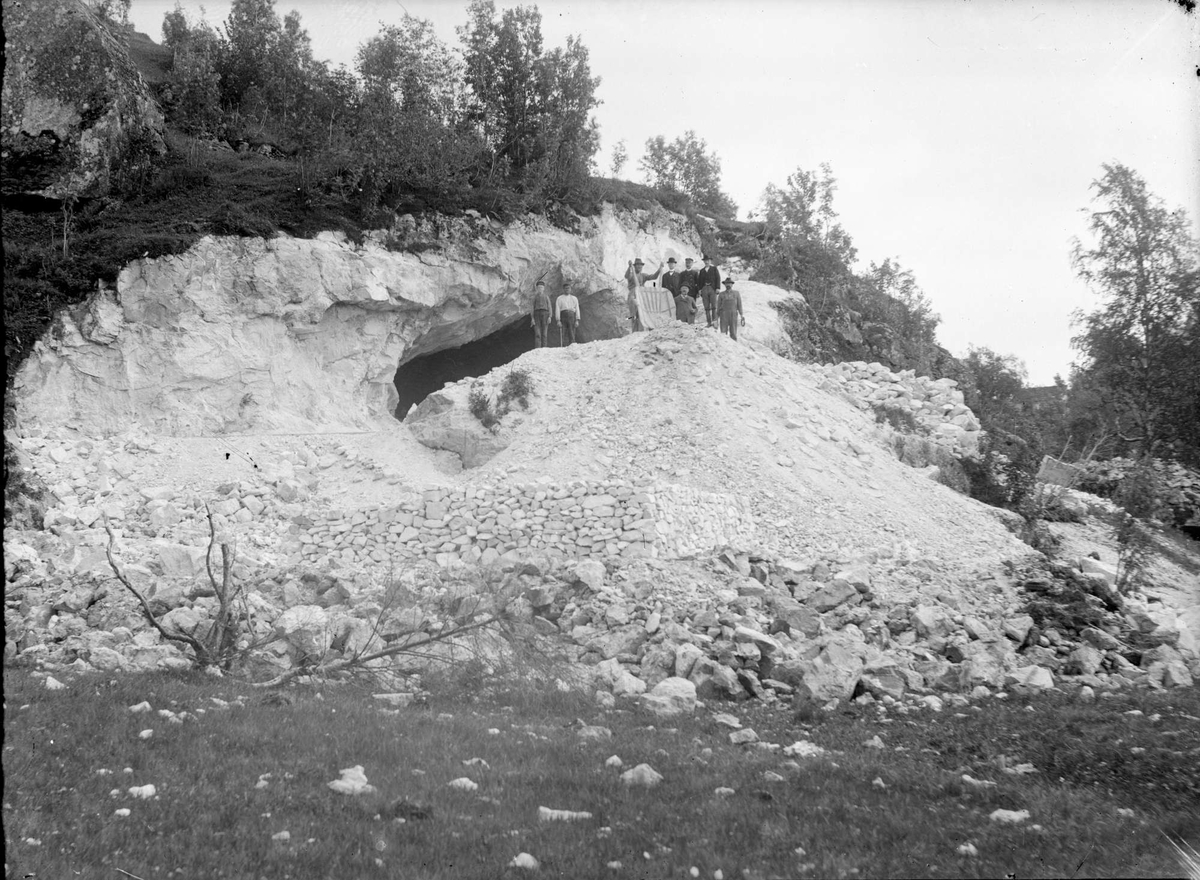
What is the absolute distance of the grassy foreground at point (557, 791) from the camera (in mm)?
5910

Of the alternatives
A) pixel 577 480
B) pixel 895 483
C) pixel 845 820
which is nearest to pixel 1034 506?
pixel 895 483

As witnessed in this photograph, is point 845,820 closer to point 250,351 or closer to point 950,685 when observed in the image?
point 950,685

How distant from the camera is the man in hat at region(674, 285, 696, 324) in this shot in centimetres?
2706

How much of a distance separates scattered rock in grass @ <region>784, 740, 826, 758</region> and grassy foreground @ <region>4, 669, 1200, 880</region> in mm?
173

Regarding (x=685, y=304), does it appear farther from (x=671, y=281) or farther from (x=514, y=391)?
(x=514, y=391)

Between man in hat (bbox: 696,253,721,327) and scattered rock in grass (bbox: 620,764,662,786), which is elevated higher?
man in hat (bbox: 696,253,721,327)

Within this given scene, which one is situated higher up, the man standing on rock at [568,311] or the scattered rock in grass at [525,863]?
the man standing on rock at [568,311]

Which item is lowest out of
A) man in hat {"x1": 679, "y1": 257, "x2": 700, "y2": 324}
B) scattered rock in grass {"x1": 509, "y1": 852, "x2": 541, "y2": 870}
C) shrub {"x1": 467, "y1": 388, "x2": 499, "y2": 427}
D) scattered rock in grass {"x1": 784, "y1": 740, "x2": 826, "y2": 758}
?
scattered rock in grass {"x1": 784, "y1": 740, "x2": 826, "y2": 758}

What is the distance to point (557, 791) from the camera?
733 cm

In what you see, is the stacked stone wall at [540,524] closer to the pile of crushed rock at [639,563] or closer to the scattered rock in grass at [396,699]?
the pile of crushed rock at [639,563]

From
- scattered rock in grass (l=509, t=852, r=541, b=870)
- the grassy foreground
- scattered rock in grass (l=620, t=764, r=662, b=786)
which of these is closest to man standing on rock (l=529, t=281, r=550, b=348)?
the grassy foreground

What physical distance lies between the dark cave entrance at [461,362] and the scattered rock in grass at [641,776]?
74.5 ft

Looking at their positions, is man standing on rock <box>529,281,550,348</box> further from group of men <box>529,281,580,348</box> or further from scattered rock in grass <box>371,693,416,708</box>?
scattered rock in grass <box>371,693,416,708</box>

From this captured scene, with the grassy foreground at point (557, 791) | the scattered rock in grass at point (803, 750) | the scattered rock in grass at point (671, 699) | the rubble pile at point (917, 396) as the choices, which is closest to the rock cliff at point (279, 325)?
the rubble pile at point (917, 396)
